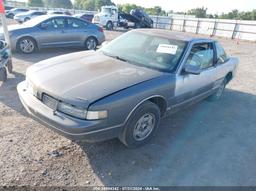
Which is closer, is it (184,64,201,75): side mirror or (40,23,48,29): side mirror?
(184,64,201,75): side mirror

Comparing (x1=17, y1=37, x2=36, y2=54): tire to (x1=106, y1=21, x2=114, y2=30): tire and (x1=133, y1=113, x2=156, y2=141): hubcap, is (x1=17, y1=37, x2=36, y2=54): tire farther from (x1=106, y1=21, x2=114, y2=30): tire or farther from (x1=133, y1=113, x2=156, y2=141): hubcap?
(x1=106, y1=21, x2=114, y2=30): tire

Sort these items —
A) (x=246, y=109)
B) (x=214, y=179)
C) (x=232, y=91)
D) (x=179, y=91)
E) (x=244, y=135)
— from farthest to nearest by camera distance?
1. (x=232, y=91)
2. (x=246, y=109)
3. (x=244, y=135)
4. (x=179, y=91)
5. (x=214, y=179)

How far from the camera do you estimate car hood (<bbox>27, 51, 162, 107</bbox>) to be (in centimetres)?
296

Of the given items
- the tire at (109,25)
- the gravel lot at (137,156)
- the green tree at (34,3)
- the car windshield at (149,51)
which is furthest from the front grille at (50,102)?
the green tree at (34,3)

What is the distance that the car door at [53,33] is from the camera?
8984mm

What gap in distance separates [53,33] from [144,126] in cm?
702

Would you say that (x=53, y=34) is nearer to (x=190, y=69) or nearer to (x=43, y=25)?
(x=43, y=25)

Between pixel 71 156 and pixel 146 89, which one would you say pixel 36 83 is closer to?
pixel 71 156

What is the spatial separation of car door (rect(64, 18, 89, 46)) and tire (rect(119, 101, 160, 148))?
23.5 feet

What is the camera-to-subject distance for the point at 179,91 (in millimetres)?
3900

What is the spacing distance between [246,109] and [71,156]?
4070 mm

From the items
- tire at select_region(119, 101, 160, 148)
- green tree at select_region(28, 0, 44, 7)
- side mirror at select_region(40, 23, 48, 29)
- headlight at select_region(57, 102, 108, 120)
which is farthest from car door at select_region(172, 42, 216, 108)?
green tree at select_region(28, 0, 44, 7)

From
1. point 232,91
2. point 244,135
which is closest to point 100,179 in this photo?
point 244,135

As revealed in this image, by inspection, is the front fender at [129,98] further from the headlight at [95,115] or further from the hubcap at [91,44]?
the hubcap at [91,44]
